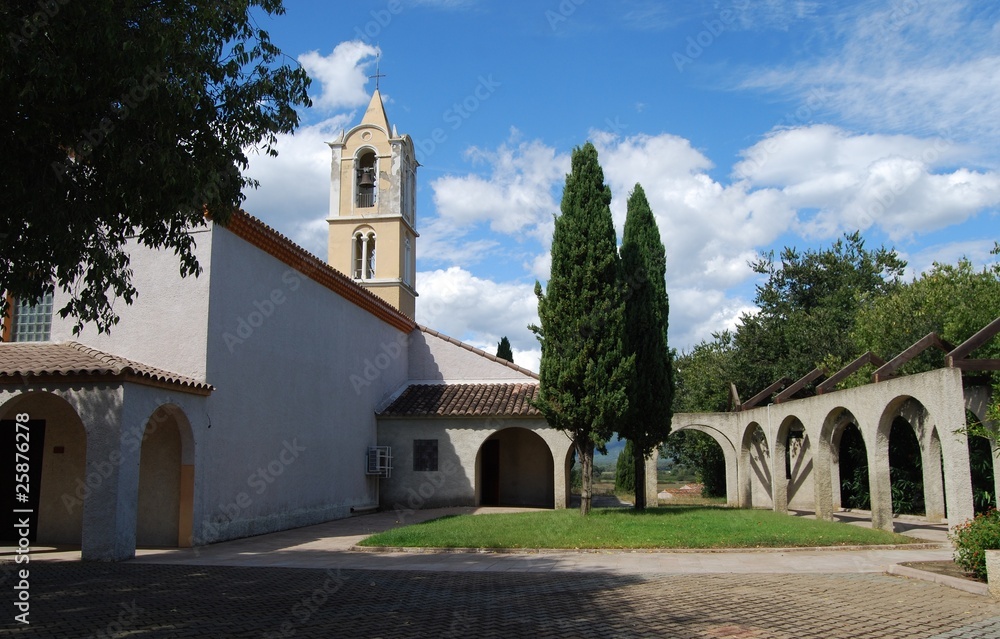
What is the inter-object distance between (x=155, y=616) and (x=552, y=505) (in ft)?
59.7

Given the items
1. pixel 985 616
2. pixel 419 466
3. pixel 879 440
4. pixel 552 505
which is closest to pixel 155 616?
pixel 985 616

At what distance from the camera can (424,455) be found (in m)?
23.4

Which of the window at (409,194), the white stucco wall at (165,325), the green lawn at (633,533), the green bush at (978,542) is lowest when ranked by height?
the green lawn at (633,533)

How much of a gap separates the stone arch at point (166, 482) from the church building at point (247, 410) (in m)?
0.03

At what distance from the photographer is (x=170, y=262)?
14648 millimetres

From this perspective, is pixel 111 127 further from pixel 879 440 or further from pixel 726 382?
pixel 726 382

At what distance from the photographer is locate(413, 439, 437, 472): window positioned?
918 inches

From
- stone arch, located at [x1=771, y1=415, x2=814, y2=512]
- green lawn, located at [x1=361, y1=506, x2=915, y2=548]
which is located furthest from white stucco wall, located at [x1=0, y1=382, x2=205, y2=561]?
stone arch, located at [x1=771, y1=415, x2=814, y2=512]

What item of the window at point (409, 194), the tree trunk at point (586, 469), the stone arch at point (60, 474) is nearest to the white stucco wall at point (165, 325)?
the stone arch at point (60, 474)

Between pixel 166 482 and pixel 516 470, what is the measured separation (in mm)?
13734

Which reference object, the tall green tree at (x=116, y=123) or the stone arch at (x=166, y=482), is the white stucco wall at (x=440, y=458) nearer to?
the stone arch at (x=166, y=482)

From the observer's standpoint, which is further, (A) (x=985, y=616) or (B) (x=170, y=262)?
(B) (x=170, y=262)

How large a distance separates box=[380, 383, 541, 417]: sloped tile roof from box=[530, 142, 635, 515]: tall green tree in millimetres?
4860

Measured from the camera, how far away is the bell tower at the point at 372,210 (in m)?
28.2
